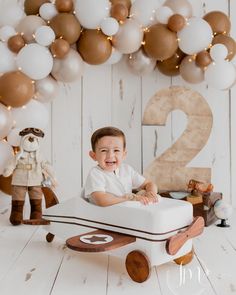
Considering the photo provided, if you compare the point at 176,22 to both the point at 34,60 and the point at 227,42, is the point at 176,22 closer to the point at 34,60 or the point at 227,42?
the point at 227,42

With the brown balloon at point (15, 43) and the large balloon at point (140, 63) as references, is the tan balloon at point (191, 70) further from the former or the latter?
the brown balloon at point (15, 43)

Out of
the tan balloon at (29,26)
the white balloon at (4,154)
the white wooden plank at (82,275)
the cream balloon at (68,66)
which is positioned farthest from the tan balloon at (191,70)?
the white wooden plank at (82,275)

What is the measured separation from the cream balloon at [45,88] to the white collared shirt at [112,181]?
2.38 feet

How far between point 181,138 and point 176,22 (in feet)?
2.31

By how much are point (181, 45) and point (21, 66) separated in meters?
0.82

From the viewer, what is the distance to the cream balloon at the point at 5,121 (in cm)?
199

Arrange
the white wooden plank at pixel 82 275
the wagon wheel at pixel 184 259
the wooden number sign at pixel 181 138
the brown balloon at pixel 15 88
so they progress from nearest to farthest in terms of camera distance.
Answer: the white wooden plank at pixel 82 275
the wagon wheel at pixel 184 259
the brown balloon at pixel 15 88
the wooden number sign at pixel 181 138

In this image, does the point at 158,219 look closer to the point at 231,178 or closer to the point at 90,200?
the point at 90,200

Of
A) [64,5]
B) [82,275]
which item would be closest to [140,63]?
[64,5]

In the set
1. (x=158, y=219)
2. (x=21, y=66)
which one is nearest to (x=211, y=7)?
(x=21, y=66)

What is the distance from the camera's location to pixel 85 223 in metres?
1.56

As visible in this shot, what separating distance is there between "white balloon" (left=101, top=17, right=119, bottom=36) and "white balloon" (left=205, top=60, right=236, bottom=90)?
1.77 ft

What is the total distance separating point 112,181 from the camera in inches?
63.3

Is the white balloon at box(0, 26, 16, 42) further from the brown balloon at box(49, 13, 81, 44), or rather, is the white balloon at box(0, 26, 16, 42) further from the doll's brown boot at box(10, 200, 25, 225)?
the doll's brown boot at box(10, 200, 25, 225)
